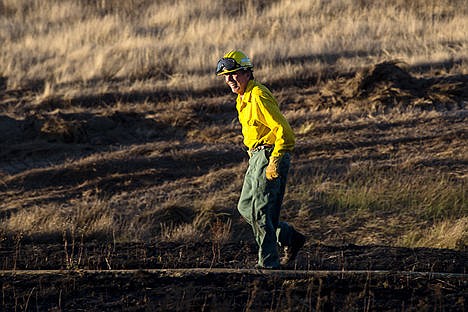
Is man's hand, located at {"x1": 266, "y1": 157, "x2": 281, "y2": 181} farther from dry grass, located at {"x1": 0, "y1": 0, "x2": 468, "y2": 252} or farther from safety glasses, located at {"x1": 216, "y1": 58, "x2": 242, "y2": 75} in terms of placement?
dry grass, located at {"x1": 0, "y1": 0, "x2": 468, "y2": 252}

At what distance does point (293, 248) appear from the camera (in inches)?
270

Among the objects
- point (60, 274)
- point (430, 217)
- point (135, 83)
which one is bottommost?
point (135, 83)

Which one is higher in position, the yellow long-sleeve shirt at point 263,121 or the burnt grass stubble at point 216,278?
the yellow long-sleeve shirt at point 263,121

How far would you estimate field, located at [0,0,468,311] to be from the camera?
21.0 feet

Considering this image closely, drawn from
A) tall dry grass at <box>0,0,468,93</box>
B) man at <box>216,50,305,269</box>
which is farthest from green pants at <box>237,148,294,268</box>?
tall dry grass at <box>0,0,468,93</box>

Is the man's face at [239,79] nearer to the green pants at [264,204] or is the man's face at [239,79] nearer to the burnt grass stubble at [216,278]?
the green pants at [264,204]

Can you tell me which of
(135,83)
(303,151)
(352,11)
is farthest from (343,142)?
(352,11)

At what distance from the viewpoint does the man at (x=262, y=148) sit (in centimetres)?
620

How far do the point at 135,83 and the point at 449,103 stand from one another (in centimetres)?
603

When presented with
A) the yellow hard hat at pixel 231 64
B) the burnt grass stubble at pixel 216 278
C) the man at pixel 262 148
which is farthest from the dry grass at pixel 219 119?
the yellow hard hat at pixel 231 64

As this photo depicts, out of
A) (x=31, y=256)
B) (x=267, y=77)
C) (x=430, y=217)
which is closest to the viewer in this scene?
(x=31, y=256)

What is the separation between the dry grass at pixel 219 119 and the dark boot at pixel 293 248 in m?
1.67

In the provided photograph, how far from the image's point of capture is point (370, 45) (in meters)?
19.1

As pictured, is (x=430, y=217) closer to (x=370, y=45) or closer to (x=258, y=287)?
(x=258, y=287)
